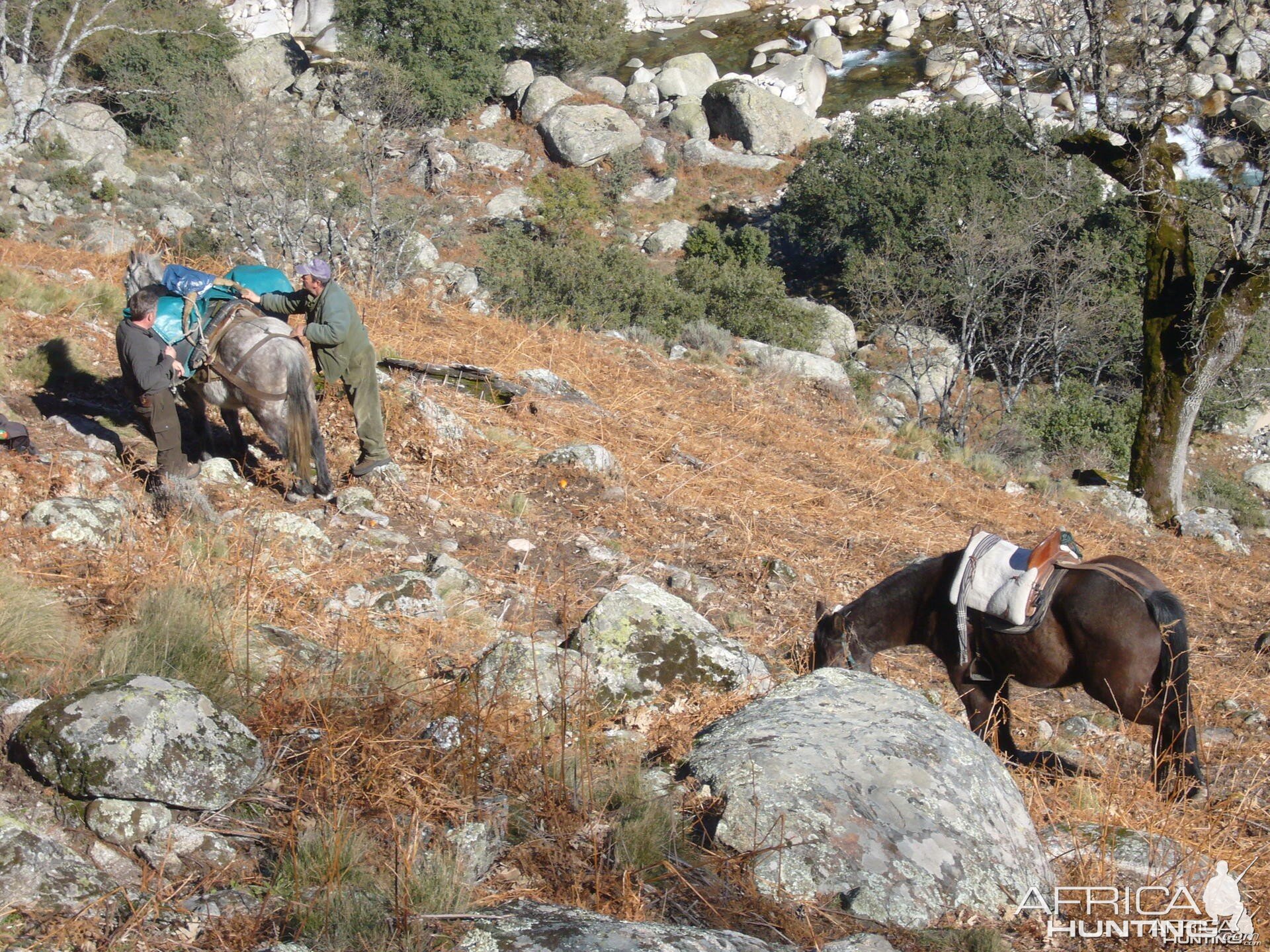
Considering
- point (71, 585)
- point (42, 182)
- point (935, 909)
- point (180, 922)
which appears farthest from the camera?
point (42, 182)

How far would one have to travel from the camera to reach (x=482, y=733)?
3.69m

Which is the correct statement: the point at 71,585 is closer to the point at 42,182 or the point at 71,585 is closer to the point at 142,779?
the point at 142,779

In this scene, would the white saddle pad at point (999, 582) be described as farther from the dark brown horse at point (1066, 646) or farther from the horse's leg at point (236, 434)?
the horse's leg at point (236, 434)

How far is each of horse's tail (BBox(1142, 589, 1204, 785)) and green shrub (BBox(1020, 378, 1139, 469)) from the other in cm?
1465

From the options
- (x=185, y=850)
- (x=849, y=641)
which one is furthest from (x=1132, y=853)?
(x=185, y=850)

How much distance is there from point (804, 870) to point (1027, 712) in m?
3.57

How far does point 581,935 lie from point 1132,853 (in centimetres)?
224

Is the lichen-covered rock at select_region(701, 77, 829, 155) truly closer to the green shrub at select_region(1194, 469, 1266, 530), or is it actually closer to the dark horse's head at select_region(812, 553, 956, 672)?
the green shrub at select_region(1194, 469, 1266, 530)

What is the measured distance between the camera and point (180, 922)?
2523 millimetres

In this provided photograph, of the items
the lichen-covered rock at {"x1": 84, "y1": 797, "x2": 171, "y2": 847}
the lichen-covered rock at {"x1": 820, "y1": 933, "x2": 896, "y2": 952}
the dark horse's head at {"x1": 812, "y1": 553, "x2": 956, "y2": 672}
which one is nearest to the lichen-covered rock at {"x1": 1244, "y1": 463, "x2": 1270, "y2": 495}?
the dark horse's head at {"x1": 812, "y1": 553, "x2": 956, "y2": 672}

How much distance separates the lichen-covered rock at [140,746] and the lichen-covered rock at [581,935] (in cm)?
112

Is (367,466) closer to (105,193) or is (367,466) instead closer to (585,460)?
(585,460)

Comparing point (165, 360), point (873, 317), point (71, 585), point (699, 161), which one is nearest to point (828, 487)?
point (165, 360)

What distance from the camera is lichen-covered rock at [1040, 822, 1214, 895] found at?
10.7ft
